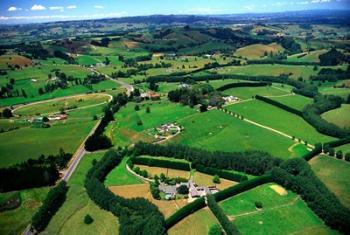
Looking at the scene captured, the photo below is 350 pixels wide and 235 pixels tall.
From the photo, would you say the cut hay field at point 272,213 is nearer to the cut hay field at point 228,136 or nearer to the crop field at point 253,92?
the cut hay field at point 228,136

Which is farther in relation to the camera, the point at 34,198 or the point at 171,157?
the point at 171,157

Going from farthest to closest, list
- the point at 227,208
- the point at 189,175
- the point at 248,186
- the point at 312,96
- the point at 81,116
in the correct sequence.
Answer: the point at 312,96 < the point at 81,116 < the point at 189,175 < the point at 248,186 < the point at 227,208

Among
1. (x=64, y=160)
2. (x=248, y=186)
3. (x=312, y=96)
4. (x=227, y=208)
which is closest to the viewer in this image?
(x=227, y=208)

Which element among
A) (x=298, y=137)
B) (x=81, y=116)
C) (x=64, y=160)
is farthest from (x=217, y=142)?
(x=81, y=116)

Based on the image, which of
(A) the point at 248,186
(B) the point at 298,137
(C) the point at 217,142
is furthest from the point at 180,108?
(A) the point at 248,186

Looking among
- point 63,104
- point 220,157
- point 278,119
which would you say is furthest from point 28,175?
point 63,104

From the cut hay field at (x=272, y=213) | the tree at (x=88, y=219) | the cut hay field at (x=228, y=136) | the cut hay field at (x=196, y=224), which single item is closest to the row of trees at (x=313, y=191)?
the cut hay field at (x=272, y=213)

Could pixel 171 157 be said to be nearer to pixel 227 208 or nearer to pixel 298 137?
pixel 227 208
